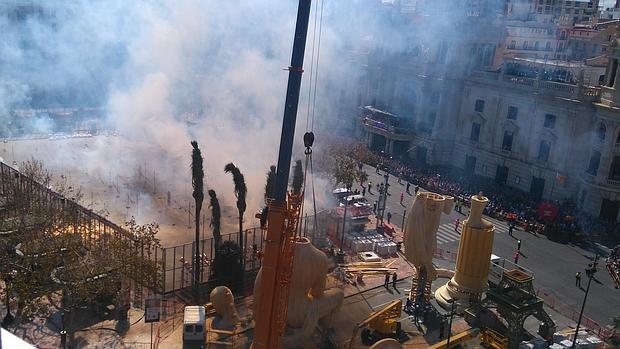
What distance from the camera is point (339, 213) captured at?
29828 mm

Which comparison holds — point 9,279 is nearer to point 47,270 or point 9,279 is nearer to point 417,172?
point 47,270

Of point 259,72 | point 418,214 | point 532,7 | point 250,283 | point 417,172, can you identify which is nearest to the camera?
point 418,214

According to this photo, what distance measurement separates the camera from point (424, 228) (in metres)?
21.3

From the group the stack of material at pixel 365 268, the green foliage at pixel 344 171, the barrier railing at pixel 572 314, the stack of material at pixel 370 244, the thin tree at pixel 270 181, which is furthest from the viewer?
the green foliage at pixel 344 171

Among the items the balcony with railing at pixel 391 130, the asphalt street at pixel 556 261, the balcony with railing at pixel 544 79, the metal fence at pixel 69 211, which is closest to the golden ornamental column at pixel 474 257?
the asphalt street at pixel 556 261

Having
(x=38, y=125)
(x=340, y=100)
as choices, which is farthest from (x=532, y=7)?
(x=38, y=125)

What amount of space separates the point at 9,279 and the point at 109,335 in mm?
3523

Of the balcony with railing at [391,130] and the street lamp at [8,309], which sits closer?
the street lamp at [8,309]

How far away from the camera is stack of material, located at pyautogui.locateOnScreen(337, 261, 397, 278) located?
81.2 feet

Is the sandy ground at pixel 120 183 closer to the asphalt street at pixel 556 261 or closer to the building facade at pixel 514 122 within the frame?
the asphalt street at pixel 556 261

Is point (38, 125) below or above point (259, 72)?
below

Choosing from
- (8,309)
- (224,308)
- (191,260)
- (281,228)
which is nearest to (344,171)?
(191,260)

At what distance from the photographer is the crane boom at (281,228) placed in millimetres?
13664

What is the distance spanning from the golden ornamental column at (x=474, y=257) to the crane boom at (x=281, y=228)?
9.50m
